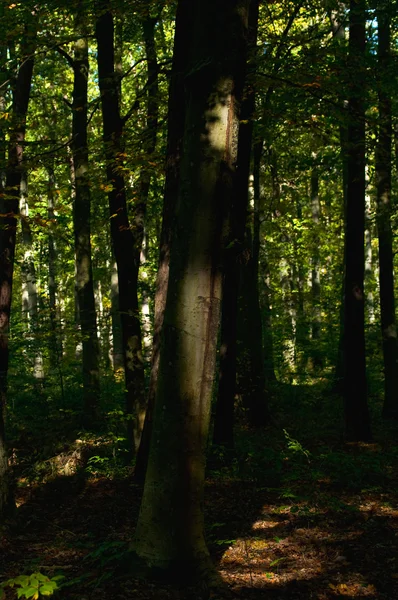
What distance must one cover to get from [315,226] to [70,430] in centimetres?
1411

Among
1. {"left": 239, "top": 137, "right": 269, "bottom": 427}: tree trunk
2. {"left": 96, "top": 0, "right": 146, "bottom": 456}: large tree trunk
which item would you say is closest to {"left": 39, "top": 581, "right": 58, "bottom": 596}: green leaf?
{"left": 96, "top": 0, "right": 146, "bottom": 456}: large tree trunk

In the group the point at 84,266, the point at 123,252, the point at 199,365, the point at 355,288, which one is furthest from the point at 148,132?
the point at 199,365

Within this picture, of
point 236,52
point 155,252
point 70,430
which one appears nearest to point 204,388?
point 236,52

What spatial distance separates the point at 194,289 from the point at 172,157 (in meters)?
3.35

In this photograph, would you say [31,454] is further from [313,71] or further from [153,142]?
[313,71]

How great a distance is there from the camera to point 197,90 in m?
4.16

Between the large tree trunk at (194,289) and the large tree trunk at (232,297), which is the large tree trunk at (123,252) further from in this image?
the large tree trunk at (194,289)

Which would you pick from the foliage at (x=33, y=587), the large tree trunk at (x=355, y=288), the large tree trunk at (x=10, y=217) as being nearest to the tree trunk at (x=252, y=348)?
the large tree trunk at (x=355, y=288)

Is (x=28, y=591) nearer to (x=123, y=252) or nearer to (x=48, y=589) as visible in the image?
(x=48, y=589)

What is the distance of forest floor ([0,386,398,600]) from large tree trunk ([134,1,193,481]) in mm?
1176

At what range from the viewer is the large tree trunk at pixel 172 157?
623 centimetres

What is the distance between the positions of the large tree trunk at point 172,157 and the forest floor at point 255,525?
1176 mm

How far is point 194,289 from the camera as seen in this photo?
4117 millimetres

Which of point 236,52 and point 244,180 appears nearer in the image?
point 236,52
